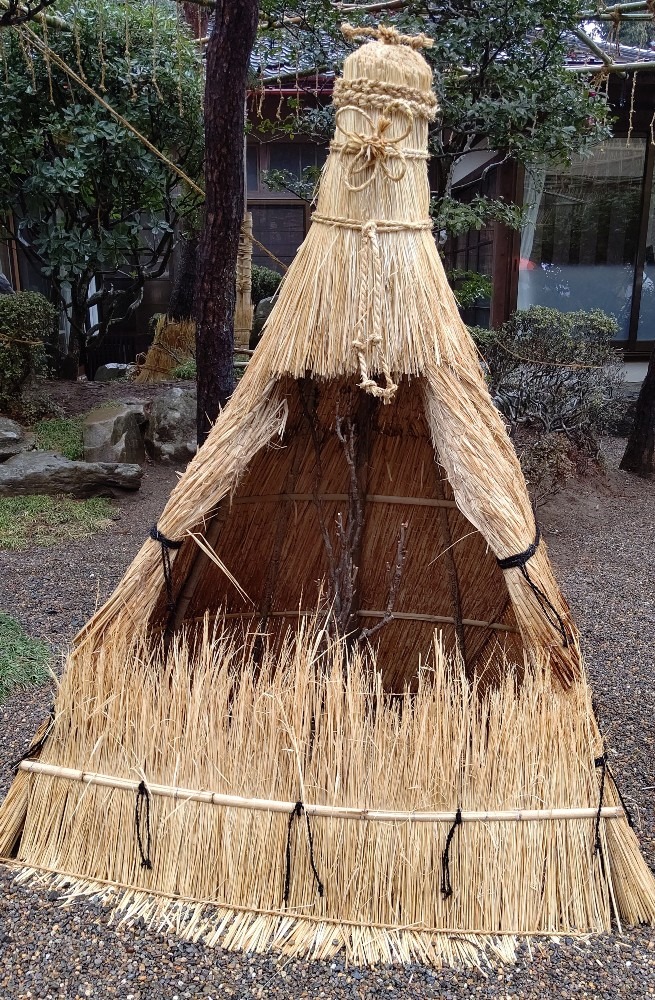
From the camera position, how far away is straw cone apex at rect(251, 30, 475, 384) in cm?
195

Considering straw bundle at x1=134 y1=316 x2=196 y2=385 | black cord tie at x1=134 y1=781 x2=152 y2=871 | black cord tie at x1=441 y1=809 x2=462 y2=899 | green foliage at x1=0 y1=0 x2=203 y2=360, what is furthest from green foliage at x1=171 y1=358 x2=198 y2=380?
black cord tie at x1=441 y1=809 x2=462 y2=899

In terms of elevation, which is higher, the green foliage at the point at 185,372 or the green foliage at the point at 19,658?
the green foliage at the point at 185,372

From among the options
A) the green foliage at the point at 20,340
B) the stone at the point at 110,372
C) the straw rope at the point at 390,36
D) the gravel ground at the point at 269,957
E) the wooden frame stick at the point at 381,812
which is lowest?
the gravel ground at the point at 269,957

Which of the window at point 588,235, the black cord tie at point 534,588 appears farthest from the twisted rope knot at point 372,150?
the window at point 588,235

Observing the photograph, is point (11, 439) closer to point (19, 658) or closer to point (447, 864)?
point (19, 658)

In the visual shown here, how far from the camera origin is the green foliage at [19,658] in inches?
117

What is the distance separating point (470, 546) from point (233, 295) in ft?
6.76

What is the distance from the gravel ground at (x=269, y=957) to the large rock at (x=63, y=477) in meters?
0.64

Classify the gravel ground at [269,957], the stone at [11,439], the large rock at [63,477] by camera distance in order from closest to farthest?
the gravel ground at [269,957]
the large rock at [63,477]
the stone at [11,439]

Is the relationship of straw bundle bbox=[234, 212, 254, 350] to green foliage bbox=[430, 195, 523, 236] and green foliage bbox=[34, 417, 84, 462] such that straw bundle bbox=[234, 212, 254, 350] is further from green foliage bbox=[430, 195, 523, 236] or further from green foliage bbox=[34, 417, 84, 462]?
green foliage bbox=[34, 417, 84, 462]

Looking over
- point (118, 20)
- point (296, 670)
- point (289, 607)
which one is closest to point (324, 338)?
point (296, 670)

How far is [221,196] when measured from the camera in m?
3.79

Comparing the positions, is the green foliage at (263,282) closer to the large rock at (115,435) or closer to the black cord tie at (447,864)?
the large rock at (115,435)

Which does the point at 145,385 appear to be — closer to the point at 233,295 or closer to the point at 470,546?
the point at 233,295
